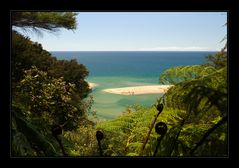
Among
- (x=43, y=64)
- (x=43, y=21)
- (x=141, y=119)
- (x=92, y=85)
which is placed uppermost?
(x=43, y=21)

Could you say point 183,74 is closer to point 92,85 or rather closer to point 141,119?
point 141,119

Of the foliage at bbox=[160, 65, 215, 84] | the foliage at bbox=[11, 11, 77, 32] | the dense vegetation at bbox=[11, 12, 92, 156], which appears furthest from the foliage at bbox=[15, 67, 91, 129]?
the foliage at bbox=[160, 65, 215, 84]

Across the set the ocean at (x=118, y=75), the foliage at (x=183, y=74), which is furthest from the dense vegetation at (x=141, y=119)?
the ocean at (x=118, y=75)

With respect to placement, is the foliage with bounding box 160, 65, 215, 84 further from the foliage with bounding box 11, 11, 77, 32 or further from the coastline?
the coastline

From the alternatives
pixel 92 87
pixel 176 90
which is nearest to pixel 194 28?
pixel 92 87

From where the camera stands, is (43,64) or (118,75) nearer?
(43,64)

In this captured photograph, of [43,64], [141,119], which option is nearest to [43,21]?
[43,64]

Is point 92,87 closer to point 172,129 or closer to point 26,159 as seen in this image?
point 172,129

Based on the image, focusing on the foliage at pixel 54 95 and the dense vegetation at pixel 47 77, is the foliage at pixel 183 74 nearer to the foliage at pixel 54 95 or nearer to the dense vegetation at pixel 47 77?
the dense vegetation at pixel 47 77
